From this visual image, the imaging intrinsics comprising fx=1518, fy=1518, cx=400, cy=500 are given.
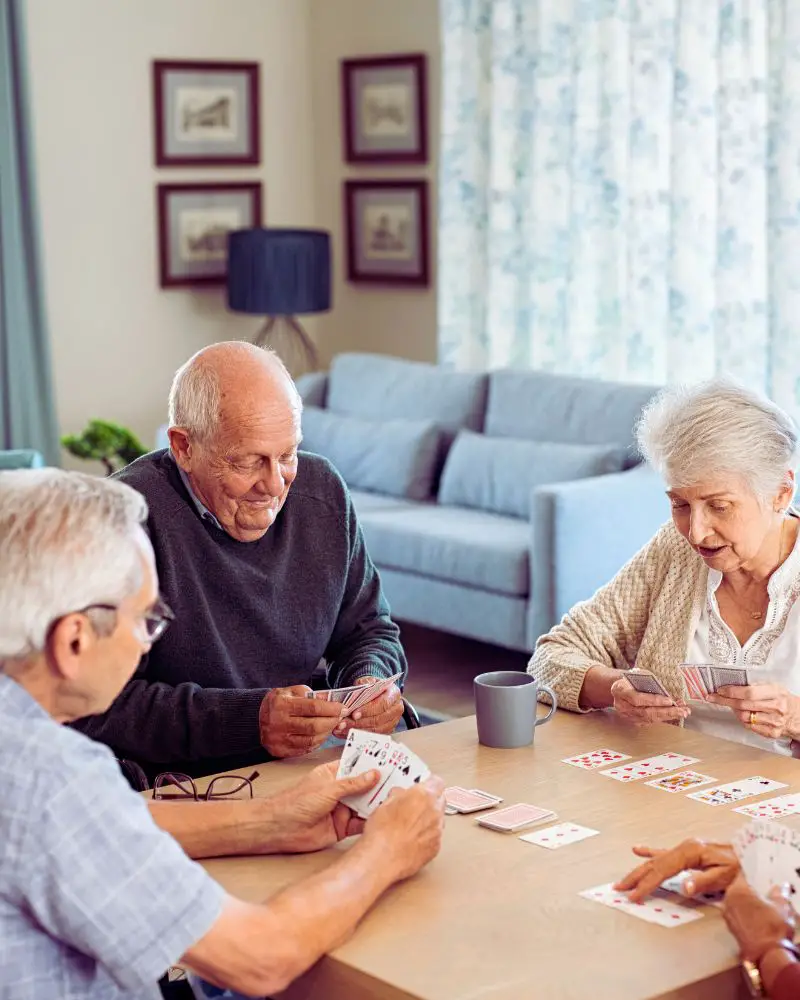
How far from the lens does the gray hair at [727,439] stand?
92.4 inches

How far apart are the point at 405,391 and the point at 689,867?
455 centimetres

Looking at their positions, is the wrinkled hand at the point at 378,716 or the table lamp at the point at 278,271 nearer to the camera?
the wrinkled hand at the point at 378,716

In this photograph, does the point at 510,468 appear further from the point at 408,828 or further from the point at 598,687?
the point at 408,828

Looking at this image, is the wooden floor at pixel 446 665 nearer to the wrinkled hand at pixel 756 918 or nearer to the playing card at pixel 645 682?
the playing card at pixel 645 682

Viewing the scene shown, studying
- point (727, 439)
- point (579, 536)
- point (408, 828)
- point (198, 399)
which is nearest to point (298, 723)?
point (408, 828)

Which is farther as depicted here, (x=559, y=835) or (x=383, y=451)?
(x=383, y=451)

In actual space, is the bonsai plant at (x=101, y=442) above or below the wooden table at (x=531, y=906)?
below

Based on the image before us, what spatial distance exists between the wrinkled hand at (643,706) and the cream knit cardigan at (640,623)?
11cm

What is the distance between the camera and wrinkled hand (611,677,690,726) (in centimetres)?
227

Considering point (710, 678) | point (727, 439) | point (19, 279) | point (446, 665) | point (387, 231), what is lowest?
point (446, 665)

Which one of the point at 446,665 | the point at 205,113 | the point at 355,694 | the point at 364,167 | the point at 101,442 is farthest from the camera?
the point at 364,167

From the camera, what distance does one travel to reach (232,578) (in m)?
2.50

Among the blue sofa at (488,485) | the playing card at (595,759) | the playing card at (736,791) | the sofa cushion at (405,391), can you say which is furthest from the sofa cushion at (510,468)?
the playing card at (736,791)

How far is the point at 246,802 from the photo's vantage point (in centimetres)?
188
